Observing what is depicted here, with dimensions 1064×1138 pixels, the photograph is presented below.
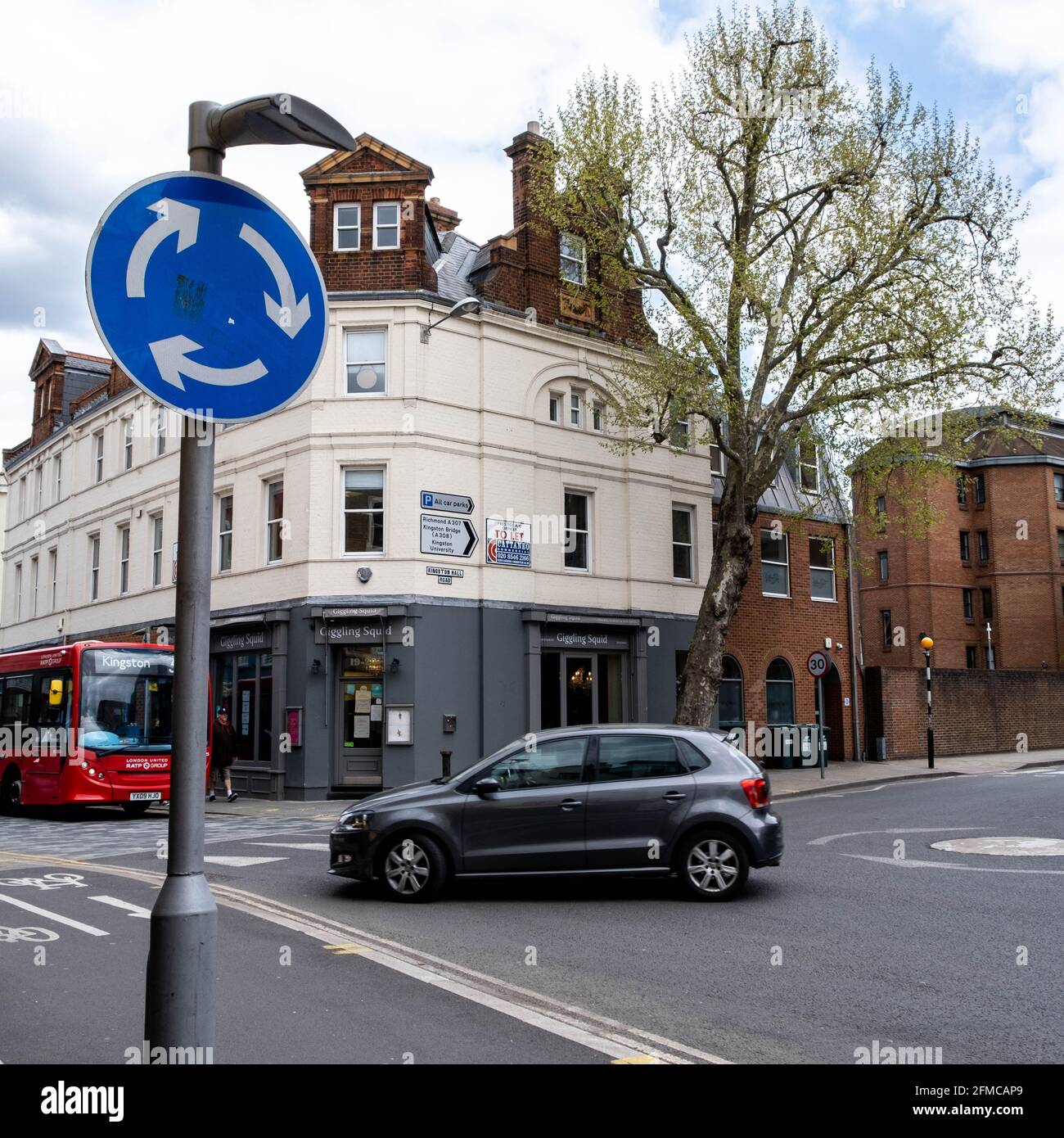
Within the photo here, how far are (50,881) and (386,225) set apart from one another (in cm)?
1620

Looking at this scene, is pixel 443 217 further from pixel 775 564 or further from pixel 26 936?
pixel 26 936

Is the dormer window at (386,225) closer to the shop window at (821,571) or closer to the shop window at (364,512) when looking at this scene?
the shop window at (364,512)

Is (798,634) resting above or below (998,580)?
below

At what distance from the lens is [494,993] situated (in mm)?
6570

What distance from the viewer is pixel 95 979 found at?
7.03m

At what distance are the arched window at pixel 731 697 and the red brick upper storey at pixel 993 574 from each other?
3093cm

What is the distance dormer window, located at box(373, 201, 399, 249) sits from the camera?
926 inches

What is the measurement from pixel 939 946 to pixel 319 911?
195 inches

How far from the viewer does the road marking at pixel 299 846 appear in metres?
14.0

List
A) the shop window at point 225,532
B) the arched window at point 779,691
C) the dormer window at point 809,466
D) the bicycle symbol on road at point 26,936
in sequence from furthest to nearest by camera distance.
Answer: the arched window at point 779,691
the shop window at point 225,532
the dormer window at point 809,466
the bicycle symbol on road at point 26,936

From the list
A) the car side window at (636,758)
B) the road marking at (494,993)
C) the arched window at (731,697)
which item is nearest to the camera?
the road marking at (494,993)

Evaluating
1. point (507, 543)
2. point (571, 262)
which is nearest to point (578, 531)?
point (507, 543)

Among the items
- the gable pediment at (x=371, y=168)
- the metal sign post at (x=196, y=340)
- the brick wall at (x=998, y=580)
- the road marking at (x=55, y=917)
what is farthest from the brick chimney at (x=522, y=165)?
the brick wall at (x=998, y=580)

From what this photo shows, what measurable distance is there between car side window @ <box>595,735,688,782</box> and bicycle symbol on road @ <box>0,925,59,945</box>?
15.1 ft
